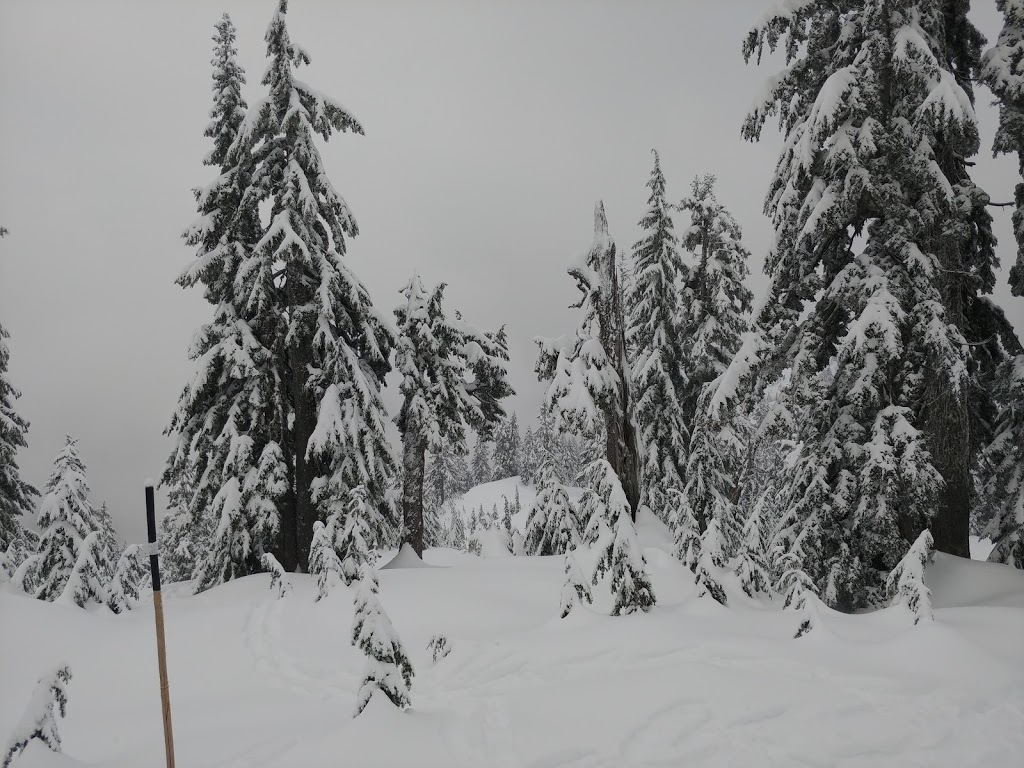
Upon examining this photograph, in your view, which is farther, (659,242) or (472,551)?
(472,551)

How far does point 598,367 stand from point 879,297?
4.83 metres

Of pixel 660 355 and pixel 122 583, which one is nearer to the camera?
pixel 122 583

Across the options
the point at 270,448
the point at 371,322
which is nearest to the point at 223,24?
the point at 371,322

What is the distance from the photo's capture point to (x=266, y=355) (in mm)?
15023

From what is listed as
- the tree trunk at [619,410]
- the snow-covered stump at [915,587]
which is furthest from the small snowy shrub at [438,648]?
the snow-covered stump at [915,587]

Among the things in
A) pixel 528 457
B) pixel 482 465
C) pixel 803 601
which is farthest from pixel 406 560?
pixel 482 465

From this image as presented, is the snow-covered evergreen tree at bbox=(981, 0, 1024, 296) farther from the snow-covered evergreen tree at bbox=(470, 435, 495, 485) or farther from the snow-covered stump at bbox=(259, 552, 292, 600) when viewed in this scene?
the snow-covered evergreen tree at bbox=(470, 435, 495, 485)

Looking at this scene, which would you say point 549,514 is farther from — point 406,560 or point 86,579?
point 86,579

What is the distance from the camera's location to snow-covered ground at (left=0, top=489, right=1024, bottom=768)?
4.88 m

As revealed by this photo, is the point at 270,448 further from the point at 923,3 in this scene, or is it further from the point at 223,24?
the point at 923,3

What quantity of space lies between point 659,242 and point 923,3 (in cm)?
1163

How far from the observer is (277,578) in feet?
Result: 42.9

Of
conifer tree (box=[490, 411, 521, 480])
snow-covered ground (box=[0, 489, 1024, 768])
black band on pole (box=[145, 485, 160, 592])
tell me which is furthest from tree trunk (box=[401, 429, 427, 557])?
conifer tree (box=[490, 411, 521, 480])

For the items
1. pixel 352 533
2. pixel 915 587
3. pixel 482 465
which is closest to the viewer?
pixel 915 587
